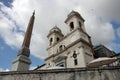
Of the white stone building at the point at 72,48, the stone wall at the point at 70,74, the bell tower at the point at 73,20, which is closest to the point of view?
the stone wall at the point at 70,74

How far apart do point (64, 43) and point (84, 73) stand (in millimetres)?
19015

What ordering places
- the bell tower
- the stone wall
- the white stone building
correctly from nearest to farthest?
the stone wall, the white stone building, the bell tower

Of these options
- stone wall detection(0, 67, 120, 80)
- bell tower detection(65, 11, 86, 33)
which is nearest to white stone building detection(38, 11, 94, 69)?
bell tower detection(65, 11, 86, 33)

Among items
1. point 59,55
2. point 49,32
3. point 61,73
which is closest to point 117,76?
point 61,73

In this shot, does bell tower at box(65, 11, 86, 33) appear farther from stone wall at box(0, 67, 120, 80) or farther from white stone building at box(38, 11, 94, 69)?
stone wall at box(0, 67, 120, 80)

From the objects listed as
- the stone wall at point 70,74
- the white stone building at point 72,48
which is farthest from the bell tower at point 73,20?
the stone wall at point 70,74

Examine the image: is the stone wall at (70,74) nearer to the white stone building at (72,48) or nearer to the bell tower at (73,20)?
the white stone building at (72,48)

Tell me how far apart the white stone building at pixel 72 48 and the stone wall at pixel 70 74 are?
41.2 feet

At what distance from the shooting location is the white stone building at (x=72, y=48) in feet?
67.1

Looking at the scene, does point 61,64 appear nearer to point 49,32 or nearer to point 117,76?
point 49,32

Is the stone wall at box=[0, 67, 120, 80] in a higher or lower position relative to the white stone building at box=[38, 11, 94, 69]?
lower

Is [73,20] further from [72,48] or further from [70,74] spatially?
[70,74]

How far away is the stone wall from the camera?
244 inches

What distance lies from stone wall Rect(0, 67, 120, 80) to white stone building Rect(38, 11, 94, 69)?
12.5 metres
